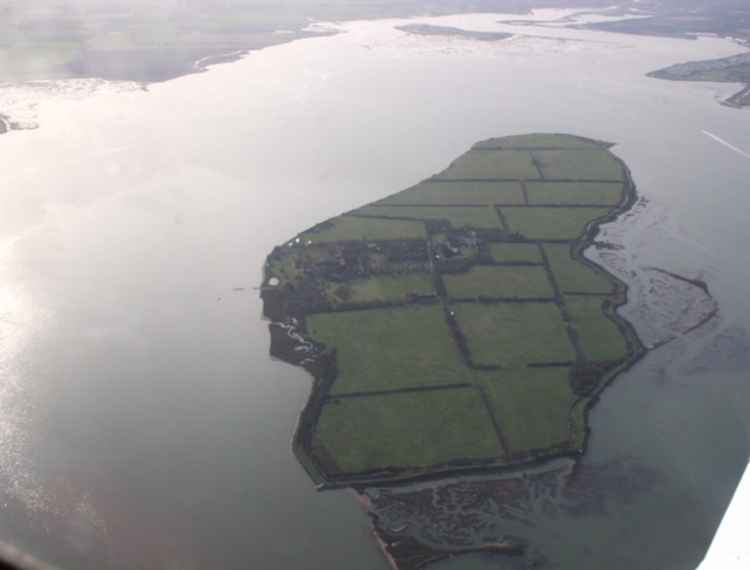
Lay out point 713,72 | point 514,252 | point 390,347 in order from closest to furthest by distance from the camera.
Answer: point 390,347 < point 514,252 < point 713,72

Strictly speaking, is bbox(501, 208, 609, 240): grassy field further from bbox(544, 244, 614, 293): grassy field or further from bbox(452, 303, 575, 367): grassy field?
bbox(452, 303, 575, 367): grassy field

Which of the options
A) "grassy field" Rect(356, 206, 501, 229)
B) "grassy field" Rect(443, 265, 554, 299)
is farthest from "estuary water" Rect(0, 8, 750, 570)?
"grassy field" Rect(443, 265, 554, 299)

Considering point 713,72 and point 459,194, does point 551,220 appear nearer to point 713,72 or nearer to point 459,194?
point 459,194

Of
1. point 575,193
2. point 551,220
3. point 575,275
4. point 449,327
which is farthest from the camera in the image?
point 575,193

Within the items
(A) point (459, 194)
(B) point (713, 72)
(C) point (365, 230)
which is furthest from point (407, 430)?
(B) point (713, 72)

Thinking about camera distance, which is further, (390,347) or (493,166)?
(493,166)

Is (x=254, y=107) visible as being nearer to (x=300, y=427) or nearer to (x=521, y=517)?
(x=300, y=427)

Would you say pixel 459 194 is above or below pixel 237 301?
above
